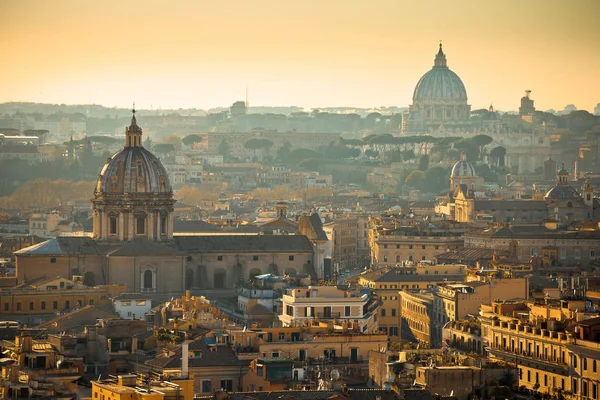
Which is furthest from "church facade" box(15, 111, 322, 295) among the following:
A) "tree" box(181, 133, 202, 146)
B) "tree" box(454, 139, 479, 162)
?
"tree" box(181, 133, 202, 146)

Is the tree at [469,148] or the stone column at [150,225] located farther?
the tree at [469,148]

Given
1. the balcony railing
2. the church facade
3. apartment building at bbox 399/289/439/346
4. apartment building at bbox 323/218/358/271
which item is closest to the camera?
the balcony railing

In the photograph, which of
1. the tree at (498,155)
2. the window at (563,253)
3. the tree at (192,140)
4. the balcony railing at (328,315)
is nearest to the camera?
the balcony railing at (328,315)

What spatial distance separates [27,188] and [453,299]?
245 ft

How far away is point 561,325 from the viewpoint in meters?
45.3

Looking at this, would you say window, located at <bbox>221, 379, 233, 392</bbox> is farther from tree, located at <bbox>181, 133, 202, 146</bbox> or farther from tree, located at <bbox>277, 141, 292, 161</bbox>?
tree, located at <bbox>181, 133, 202, 146</bbox>

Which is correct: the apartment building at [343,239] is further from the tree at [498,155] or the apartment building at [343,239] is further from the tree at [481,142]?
the tree at [481,142]

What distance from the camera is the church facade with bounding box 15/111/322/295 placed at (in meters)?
68.9

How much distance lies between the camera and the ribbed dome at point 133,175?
72.4 metres

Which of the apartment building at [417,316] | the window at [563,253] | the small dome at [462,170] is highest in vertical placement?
the small dome at [462,170]

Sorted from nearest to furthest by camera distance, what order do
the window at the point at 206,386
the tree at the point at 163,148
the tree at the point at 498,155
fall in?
the window at the point at 206,386 < the tree at the point at 498,155 < the tree at the point at 163,148

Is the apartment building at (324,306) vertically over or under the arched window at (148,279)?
over

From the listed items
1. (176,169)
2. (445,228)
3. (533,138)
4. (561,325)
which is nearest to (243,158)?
(533,138)

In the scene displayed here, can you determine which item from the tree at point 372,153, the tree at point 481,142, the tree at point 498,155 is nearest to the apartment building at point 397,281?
the tree at point 498,155
